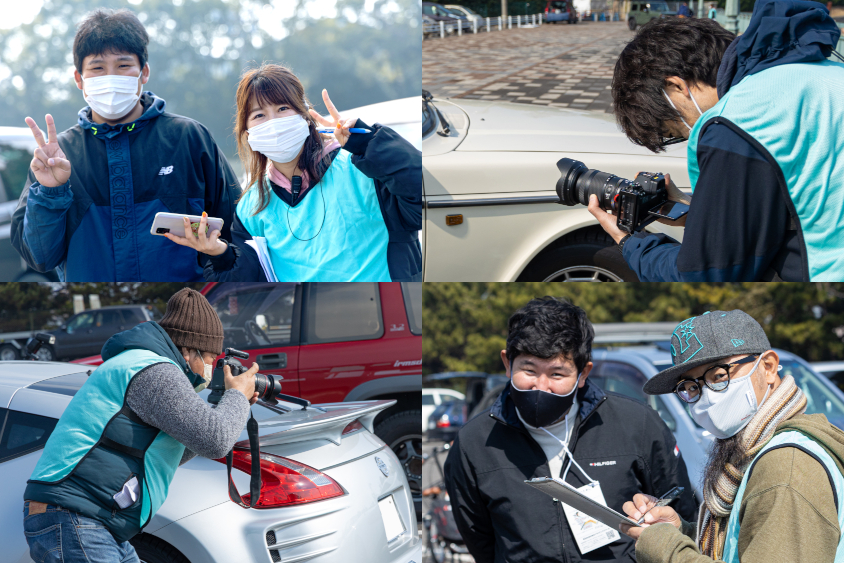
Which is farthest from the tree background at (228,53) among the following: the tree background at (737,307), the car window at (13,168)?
the tree background at (737,307)

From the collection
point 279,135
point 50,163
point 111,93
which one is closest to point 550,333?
point 279,135

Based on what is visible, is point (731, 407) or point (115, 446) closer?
point (731, 407)

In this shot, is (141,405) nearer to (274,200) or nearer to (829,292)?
(274,200)

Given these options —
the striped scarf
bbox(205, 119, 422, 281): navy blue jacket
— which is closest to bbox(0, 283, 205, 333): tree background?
bbox(205, 119, 422, 281): navy blue jacket

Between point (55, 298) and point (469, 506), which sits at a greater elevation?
point (55, 298)

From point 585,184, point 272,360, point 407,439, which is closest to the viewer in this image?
point 585,184

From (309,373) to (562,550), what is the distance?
196 cm

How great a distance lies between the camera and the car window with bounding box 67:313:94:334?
433 centimetres

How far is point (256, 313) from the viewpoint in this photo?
3.56 meters

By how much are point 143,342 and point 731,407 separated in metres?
1.78

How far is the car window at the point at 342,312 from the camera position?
3.40 meters

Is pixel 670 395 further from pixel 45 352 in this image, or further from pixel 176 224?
pixel 45 352

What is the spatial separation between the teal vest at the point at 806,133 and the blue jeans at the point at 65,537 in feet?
7.47

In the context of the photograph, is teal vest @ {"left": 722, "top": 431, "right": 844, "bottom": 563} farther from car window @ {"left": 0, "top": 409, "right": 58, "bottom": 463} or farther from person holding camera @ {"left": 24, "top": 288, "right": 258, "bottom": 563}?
car window @ {"left": 0, "top": 409, "right": 58, "bottom": 463}
